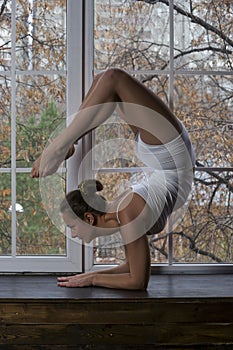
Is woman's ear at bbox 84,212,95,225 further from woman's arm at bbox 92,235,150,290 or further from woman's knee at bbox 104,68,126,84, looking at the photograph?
woman's knee at bbox 104,68,126,84

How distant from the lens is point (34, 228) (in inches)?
155

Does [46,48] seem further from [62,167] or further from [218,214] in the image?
[218,214]

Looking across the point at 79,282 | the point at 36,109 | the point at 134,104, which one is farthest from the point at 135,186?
the point at 36,109

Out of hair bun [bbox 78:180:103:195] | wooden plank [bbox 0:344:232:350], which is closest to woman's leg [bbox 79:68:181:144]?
hair bun [bbox 78:180:103:195]

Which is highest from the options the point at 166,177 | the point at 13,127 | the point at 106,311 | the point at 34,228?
the point at 13,127

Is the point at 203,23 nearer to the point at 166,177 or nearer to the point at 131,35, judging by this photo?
the point at 131,35

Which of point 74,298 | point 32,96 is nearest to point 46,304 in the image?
point 74,298

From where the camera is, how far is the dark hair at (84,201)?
3.51m

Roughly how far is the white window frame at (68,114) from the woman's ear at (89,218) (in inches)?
14.9

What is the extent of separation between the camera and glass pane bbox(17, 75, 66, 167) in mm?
3924

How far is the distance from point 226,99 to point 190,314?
4.18 feet

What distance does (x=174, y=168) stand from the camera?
360cm

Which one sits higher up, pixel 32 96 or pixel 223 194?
pixel 32 96

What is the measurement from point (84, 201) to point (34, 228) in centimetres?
53
